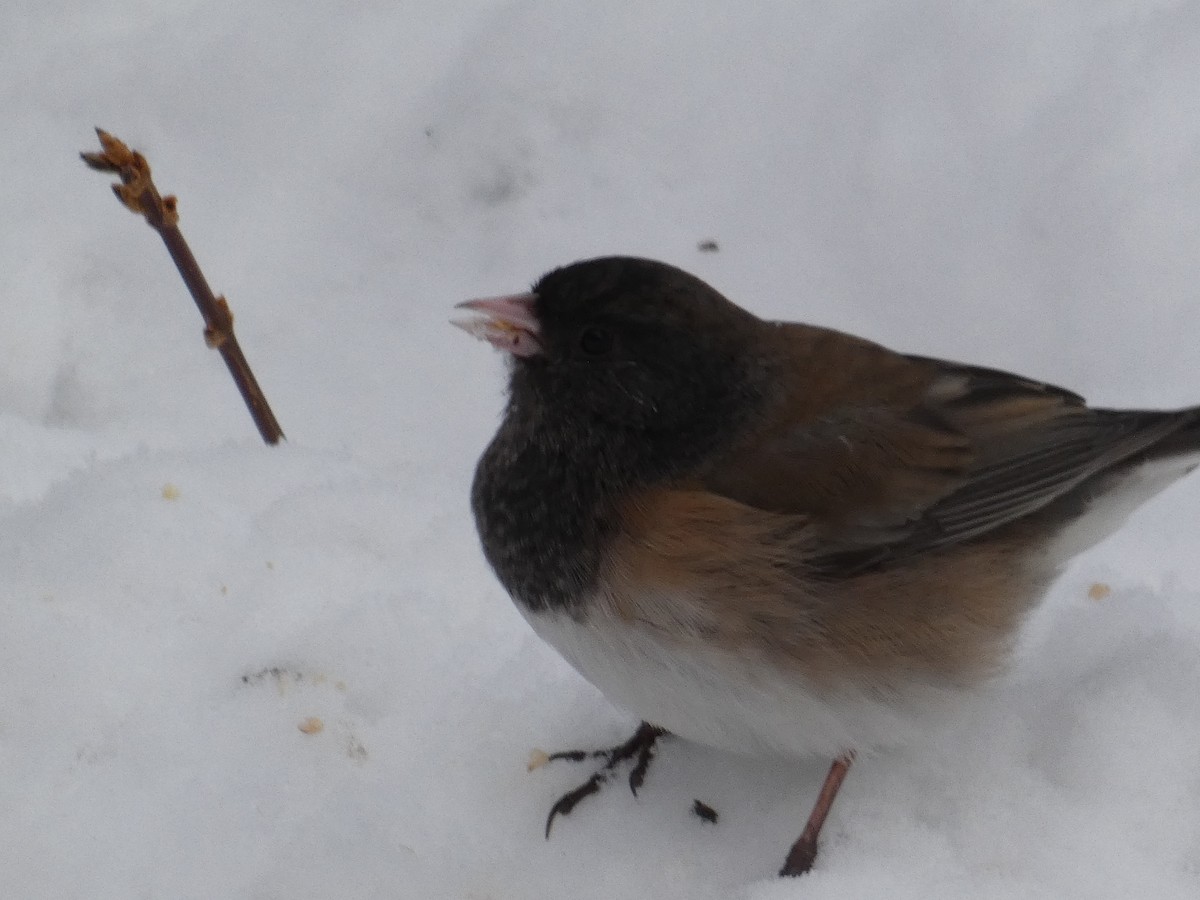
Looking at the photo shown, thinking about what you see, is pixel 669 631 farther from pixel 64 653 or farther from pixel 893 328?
pixel 893 328

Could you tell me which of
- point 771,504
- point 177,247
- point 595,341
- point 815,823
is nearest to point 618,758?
point 815,823

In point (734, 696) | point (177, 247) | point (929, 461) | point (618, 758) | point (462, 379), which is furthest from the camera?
point (462, 379)

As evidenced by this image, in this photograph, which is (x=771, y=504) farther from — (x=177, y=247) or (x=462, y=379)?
(x=462, y=379)

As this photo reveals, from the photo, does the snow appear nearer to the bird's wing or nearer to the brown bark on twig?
the brown bark on twig

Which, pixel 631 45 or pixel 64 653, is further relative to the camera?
pixel 631 45

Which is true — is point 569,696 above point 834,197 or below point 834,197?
below

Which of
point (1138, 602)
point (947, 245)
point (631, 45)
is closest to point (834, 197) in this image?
point (947, 245)

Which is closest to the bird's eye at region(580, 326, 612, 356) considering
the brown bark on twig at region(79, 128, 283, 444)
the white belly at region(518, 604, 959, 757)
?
the white belly at region(518, 604, 959, 757)
